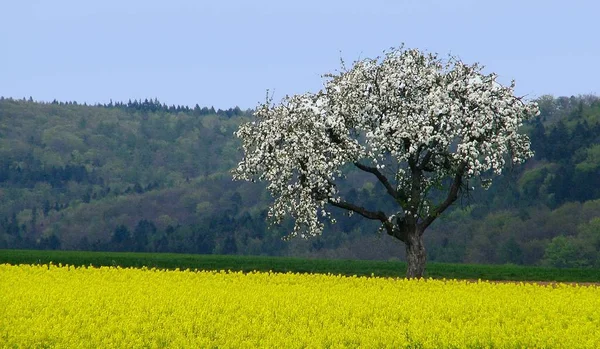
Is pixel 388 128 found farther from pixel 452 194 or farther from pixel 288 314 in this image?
pixel 288 314

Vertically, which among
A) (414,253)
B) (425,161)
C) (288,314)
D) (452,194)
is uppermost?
(425,161)

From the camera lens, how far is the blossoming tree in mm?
41781

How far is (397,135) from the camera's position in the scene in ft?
137

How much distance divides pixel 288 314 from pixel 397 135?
60.4 feet

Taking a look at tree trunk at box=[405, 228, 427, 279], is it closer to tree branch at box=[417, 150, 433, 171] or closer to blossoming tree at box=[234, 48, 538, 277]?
blossoming tree at box=[234, 48, 538, 277]

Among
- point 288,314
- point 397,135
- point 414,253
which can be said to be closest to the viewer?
point 288,314

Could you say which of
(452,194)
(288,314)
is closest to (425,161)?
(452,194)

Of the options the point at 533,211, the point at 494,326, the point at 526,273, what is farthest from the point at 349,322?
the point at 533,211

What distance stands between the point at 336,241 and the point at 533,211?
140 ft

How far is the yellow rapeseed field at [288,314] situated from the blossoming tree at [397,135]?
8.60m

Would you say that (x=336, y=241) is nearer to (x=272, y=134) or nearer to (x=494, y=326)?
(x=272, y=134)

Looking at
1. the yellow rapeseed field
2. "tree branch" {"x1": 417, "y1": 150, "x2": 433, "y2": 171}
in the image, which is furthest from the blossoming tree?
the yellow rapeseed field

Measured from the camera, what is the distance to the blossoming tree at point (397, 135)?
137 ft

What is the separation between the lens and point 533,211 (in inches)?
6954
